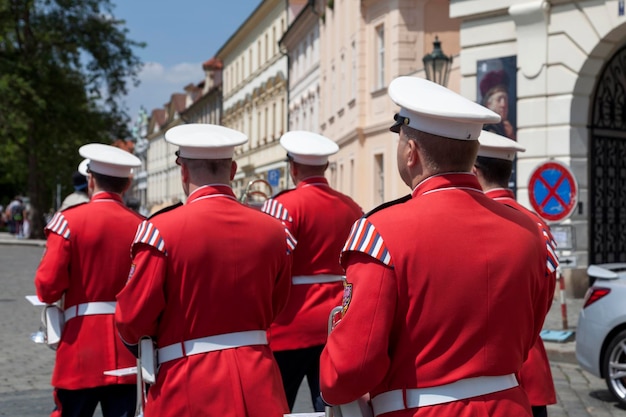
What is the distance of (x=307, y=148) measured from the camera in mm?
7188

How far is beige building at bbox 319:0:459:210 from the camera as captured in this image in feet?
99.2

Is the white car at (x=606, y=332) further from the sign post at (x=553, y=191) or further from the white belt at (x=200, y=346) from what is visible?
the white belt at (x=200, y=346)

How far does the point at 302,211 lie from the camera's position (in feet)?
22.9

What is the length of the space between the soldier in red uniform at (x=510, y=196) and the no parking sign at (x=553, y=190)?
9.16 m

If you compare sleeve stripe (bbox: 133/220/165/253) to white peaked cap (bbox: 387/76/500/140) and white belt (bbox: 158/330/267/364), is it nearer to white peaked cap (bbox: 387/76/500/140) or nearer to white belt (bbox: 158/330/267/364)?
white belt (bbox: 158/330/267/364)

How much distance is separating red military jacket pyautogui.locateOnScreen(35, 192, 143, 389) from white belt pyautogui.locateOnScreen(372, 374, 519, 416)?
2.82 meters

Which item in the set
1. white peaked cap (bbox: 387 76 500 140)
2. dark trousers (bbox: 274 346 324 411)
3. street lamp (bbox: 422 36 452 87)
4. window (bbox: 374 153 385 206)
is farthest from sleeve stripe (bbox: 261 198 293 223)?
window (bbox: 374 153 385 206)

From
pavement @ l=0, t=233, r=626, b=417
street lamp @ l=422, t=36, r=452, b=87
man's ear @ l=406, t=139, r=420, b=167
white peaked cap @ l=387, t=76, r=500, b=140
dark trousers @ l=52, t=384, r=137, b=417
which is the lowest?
pavement @ l=0, t=233, r=626, b=417

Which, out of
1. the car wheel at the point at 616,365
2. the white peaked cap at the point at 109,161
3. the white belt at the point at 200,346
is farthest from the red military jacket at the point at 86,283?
the car wheel at the point at 616,365

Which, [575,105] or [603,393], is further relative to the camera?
[575,105]

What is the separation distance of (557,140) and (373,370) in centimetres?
1750

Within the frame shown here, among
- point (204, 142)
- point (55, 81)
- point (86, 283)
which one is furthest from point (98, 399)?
point (55, 81)

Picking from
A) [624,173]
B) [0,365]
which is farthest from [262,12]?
[0,365]

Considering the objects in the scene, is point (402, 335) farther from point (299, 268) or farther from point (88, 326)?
point (299, 268)
